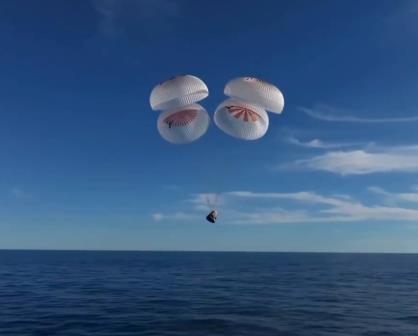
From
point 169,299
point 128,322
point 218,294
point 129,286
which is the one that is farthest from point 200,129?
point 129,286

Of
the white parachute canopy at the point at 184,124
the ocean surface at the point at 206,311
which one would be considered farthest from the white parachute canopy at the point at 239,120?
the ocean surface at the point at 206,311

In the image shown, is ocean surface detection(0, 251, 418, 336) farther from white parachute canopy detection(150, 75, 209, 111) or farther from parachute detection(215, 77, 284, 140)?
white parachute canopy detection(150, 75, 209, 111)

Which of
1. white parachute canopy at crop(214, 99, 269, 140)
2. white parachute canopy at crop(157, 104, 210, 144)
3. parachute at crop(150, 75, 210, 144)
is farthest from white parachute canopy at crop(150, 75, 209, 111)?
white parachute canopy at crop(214, 99, 269, 140)

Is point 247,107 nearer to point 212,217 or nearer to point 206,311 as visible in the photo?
point 212,217

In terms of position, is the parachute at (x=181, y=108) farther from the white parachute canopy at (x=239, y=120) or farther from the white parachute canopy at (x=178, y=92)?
the white parachute canopy at (x=239, y=120)

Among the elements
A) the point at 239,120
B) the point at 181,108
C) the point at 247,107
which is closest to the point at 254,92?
the point at 247,107
